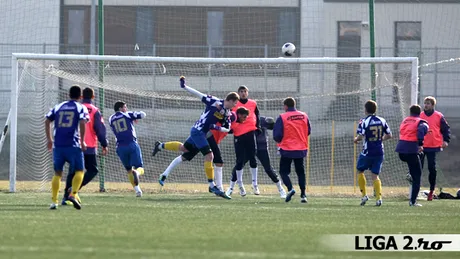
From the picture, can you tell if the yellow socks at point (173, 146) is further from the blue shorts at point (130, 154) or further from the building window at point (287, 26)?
the building window at point (287, 26)

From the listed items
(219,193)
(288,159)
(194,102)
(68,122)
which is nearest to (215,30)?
(194,102)

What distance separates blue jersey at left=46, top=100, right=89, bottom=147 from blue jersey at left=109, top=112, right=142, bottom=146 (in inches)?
194

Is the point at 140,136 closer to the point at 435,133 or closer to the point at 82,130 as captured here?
the point at 435,133

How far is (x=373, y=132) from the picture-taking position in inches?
685

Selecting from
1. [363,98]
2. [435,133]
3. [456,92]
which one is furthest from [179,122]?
[456,92]

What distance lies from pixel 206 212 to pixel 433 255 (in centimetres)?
553

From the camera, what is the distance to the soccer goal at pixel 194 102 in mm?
22484

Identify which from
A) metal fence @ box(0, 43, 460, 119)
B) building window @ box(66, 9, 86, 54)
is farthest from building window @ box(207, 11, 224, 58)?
building window @ box(66, 9, 86, 54)

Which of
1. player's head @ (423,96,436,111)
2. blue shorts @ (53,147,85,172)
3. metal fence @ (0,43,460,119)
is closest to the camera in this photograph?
blue shorts @ (53,147,85,172)

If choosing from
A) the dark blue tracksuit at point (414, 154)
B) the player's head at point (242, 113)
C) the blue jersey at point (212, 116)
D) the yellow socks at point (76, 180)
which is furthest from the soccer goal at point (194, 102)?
the yellow socks at point (76, 180)

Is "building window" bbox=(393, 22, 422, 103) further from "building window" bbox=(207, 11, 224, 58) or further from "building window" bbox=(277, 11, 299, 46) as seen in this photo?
"building window" bbox=(207, 11, 224, 58)

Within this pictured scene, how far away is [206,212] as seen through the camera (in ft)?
46.9

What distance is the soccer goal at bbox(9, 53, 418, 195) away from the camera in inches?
885

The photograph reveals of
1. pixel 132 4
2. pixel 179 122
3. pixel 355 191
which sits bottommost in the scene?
pixel 355 191
